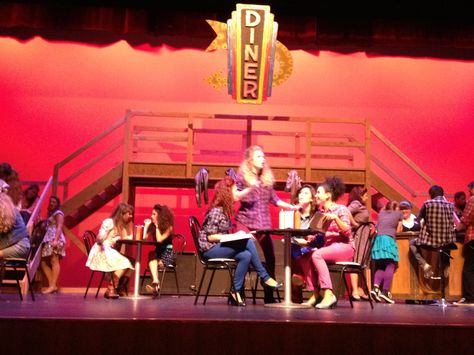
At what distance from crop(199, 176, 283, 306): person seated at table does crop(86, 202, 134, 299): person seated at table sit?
1670 millimetres

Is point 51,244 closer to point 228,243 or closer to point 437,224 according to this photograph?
point 228,243

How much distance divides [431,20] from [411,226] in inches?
200

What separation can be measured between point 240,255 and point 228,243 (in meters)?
0.15

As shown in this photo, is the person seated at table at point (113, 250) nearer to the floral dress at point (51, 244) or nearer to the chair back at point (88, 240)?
the chair back at point (88, 240)

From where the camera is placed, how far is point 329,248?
16.6 feet

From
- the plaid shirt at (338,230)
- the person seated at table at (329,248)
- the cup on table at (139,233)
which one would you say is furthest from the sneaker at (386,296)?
the cup on table at (139,233)

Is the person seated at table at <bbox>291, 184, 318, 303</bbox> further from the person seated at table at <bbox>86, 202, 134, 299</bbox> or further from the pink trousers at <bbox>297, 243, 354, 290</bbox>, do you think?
the person seated at table at <bbox>86, 202, 134, 299</bbox>

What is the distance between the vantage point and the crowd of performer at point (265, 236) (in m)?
5.17

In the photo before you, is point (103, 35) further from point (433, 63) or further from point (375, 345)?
point (375, 345)

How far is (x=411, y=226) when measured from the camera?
8117mm

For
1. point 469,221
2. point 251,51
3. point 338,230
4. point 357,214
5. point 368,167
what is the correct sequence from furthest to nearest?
point 368,167 → point 251,51 → point 357,214 → point 469,221 → point 338,230

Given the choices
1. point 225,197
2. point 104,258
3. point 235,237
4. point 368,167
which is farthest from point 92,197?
point 235,237

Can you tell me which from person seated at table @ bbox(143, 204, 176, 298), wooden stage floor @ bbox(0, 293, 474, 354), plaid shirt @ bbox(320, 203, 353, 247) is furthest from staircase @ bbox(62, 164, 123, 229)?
wooden stage floor @ bbox(0, 293, 474, 354)

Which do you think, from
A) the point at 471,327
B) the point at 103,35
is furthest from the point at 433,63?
the point at 471,327
